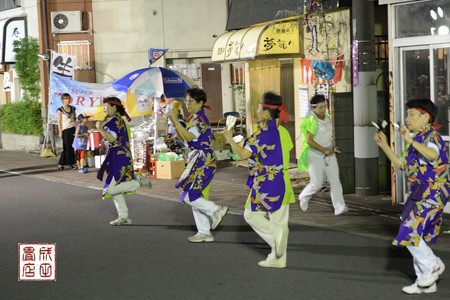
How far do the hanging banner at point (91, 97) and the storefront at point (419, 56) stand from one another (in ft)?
25.5

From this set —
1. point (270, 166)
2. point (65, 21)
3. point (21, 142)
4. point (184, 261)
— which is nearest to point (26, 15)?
point (65, 21)

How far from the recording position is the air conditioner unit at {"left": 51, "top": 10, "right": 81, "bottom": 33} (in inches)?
935

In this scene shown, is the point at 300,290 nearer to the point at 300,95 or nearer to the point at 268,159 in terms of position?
the point at 268,159

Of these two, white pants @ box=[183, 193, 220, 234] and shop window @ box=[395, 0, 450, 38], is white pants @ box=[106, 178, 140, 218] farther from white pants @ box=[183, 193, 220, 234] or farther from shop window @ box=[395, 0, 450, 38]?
shop window @ box=[395, 0, 450, 38]

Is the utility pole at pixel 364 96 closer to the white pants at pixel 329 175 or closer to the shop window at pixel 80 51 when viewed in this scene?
the white pants at pixel 329 175

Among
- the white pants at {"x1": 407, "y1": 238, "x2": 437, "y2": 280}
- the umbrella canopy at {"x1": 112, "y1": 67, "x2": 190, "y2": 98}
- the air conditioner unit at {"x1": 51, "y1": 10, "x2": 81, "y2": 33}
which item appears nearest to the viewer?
the white pants at {"x1": 407, "y1": 238, "x2": 437, "y2": 280}

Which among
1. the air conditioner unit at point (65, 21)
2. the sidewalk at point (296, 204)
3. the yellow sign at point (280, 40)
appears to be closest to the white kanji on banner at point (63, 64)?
the air conditioner unit at point (65, 21)

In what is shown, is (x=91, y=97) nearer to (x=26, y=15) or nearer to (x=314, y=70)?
(x=314, y=70)

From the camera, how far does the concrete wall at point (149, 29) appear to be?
24.1m

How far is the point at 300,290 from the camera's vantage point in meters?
7.80

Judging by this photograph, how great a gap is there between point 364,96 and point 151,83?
5.99 meters

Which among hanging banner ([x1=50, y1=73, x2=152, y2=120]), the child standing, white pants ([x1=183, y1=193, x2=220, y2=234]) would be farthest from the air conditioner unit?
white pants ([x1=183, y1=193, x2=220, y2=234])

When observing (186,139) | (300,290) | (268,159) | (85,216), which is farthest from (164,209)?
(300,290)

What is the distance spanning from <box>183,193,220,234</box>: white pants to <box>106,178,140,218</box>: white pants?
1.49 m
